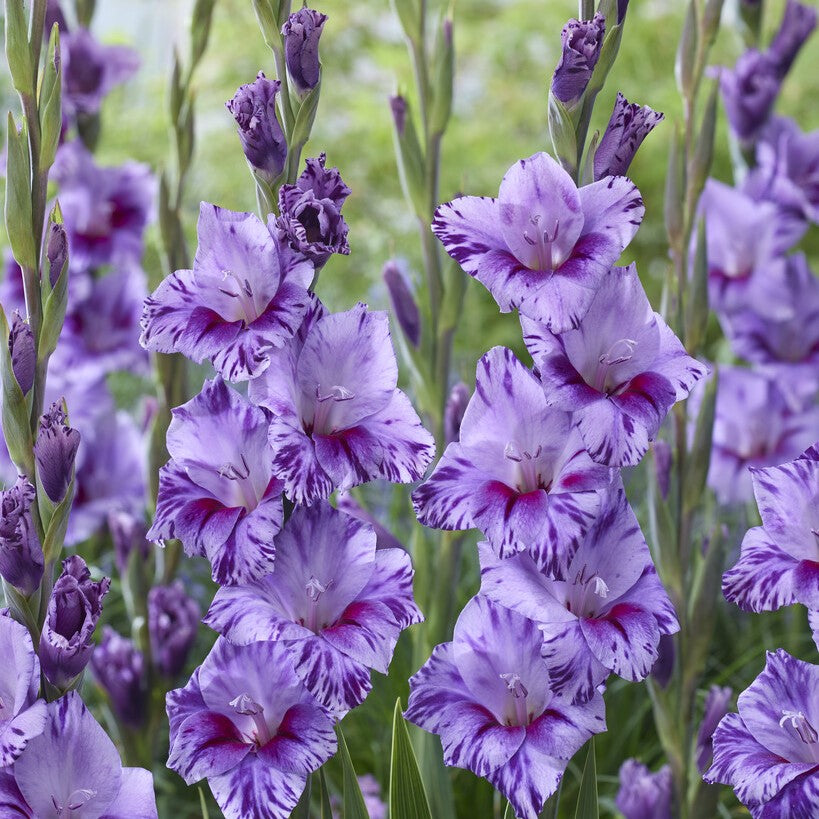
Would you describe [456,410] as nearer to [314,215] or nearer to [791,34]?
[314,215]

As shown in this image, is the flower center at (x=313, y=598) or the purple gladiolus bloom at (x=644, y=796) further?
the purple gladiolus bloom at (x=644, y=796)

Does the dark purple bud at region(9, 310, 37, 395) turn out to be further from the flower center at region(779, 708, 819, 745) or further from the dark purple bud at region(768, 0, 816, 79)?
the dark purple bud at region(768, 0, 816, 79)

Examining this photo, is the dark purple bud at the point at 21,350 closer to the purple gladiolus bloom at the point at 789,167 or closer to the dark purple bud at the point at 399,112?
the dark purple bud at the point at 399,112

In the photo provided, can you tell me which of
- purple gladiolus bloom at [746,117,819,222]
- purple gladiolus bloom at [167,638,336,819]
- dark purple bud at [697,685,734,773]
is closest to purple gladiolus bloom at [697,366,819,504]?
purple gladiolus bloom at [746,117,819,222]

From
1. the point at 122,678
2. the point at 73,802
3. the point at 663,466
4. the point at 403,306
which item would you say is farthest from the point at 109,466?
the point at 73,802

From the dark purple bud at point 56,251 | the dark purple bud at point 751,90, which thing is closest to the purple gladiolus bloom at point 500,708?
the dark purple bud at point 56,251

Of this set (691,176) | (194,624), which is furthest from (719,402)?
(194,624)

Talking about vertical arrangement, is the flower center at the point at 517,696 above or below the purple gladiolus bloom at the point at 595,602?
below
